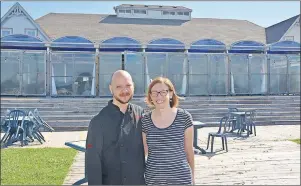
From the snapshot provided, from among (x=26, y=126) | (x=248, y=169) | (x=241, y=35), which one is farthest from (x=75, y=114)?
(x=241, y=35)

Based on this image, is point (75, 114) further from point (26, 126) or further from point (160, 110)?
point (160, 110)

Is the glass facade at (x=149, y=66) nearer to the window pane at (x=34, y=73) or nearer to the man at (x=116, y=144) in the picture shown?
the window pane at (x=34, y=73)

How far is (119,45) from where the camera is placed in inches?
732

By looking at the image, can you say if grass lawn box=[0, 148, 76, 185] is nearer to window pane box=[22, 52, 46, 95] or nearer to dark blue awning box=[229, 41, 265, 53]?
window pane box=[22, 52, 46, 95]

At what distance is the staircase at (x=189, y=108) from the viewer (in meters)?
14.2

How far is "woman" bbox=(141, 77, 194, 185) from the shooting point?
299 cm

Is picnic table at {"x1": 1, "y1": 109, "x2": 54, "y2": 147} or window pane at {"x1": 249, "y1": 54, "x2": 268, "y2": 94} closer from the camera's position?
picnic table at {"x1": 1, "y1": 109, "x2": 54, "y2": 147}

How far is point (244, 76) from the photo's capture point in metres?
20.5

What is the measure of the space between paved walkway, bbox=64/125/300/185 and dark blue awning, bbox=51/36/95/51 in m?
10.5

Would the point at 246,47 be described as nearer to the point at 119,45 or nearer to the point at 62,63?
the point at 119,45

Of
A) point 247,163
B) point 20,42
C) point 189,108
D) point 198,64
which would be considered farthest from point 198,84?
point 247,163

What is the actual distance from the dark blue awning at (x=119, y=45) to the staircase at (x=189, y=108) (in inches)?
142

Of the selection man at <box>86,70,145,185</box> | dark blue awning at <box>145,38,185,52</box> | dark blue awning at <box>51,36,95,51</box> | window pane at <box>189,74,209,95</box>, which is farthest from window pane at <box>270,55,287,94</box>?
man at <box>86,70,145,185</box>

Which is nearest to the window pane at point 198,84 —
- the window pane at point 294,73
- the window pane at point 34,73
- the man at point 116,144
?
the window pane at point 294,73
